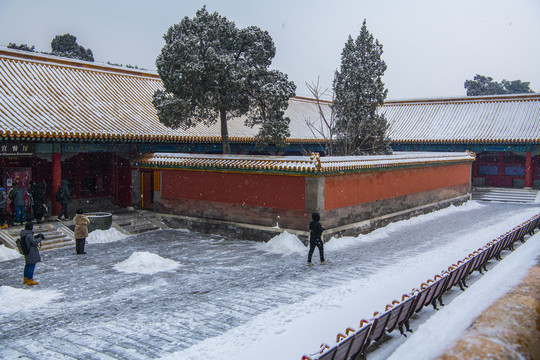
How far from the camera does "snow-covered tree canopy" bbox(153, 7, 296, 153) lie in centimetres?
1513

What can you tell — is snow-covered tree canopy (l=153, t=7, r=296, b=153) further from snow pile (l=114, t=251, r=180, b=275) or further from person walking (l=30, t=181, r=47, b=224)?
snow pile (l=114, t=251, r=180, b=275)

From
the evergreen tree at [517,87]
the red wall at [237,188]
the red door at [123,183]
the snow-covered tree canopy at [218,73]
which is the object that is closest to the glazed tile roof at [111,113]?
the red door at [123,183]

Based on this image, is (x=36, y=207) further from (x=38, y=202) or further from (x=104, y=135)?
(x=104, y=135)

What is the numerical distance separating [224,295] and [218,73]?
29.1 ft

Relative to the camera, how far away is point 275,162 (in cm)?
1366

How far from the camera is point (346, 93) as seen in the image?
19547 mm

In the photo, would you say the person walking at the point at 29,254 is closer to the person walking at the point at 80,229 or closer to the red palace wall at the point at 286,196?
the person walking at the point at 80,229

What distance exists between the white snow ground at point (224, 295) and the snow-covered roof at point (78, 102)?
385 centimetres

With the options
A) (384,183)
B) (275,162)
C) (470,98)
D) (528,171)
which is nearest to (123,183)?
(275,162)

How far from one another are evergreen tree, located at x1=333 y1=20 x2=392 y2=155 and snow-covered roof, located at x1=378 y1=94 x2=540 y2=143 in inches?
266

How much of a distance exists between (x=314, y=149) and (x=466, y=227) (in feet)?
41.0

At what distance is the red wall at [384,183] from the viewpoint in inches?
538

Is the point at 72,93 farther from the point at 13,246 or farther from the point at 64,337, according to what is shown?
the point at 64,337

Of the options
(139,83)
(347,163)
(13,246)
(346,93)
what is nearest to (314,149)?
(346,93)
